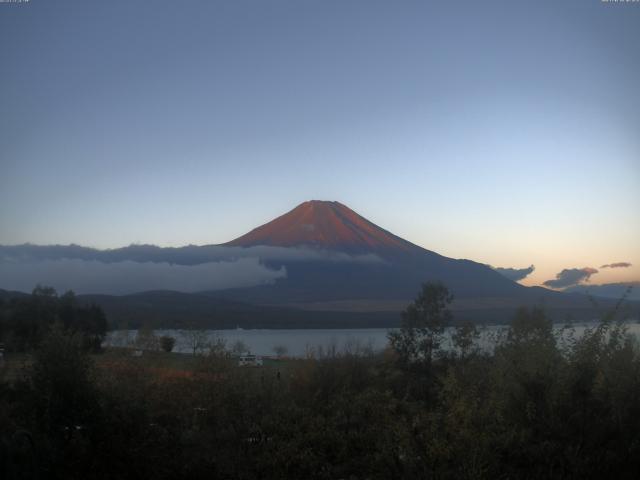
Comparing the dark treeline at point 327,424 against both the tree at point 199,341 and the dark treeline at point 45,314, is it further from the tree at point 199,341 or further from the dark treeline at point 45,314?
the dark treeline at point 45,314

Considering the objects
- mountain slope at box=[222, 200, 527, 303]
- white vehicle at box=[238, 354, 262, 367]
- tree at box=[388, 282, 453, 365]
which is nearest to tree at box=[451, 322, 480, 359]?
tree at box=[388, 282, 453, 365]

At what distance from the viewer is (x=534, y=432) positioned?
793 cm

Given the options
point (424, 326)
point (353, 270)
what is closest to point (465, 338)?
point (424, 326)

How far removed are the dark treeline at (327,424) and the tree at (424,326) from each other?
67.6ft

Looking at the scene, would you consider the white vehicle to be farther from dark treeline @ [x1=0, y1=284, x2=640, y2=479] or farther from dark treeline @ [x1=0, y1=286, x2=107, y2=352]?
dark treeline @ [x1=0, y1=286, x2=107, y2=352]

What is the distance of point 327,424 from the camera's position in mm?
8930

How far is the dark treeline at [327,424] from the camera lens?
6945 mm

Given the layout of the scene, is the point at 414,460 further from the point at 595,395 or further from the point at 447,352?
the point at 447,352

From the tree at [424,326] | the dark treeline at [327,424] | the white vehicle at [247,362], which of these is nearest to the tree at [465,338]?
the tree at [424,326]

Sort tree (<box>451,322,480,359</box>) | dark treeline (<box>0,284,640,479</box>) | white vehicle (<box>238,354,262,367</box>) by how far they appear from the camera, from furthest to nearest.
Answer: tree (<box>451,322,480,359</box>), white vehicle (<box>238,354,262,367</box>), dark treeline (<box>0,284,640,479</box>)

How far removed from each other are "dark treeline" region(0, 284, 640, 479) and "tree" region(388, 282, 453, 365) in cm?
2061

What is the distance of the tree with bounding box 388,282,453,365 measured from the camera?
30.6 metres

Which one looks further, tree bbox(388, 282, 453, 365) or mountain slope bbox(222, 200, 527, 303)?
mountain slope bbox(222, 200, 527, 303)

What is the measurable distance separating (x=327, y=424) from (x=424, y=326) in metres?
23.1
